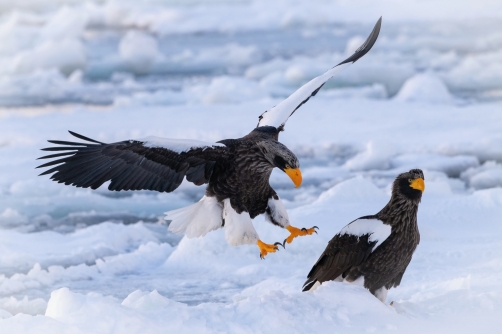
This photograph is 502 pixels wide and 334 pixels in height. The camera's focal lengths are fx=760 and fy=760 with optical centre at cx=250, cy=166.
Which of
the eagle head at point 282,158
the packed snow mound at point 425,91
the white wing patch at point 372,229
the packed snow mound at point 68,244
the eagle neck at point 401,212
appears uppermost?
the packed snow mound at point 425,91

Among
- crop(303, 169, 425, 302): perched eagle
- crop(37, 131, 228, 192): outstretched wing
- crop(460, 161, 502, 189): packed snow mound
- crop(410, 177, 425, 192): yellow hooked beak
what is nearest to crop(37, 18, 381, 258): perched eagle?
crop(37, 131, 228, 192): outstretched wing

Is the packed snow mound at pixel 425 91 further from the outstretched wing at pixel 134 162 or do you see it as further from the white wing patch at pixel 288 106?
the outstretched wing at pixel 134 162

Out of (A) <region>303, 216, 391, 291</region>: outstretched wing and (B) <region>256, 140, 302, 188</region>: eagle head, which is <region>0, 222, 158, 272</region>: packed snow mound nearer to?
(B) <region>256, 140, 302, 188</region>: eagle head

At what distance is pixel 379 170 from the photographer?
8.80m

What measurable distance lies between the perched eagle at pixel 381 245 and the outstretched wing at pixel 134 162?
2.89 feet

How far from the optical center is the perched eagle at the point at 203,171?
167 inches

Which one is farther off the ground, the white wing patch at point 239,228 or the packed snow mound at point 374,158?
the packed snow mound at point 374,158

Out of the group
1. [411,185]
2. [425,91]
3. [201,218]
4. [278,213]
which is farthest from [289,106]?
[425,91]

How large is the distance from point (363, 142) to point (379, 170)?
1.49 m

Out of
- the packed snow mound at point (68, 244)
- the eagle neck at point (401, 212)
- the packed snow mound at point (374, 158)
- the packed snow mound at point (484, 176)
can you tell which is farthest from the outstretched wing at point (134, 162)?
the packed snow mound at point (374, 158)

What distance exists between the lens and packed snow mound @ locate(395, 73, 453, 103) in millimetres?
12477

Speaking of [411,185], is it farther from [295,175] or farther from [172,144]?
[172,144]

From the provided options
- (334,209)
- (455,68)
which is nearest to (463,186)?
(334,209)

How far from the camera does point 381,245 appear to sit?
3857 millimetres
